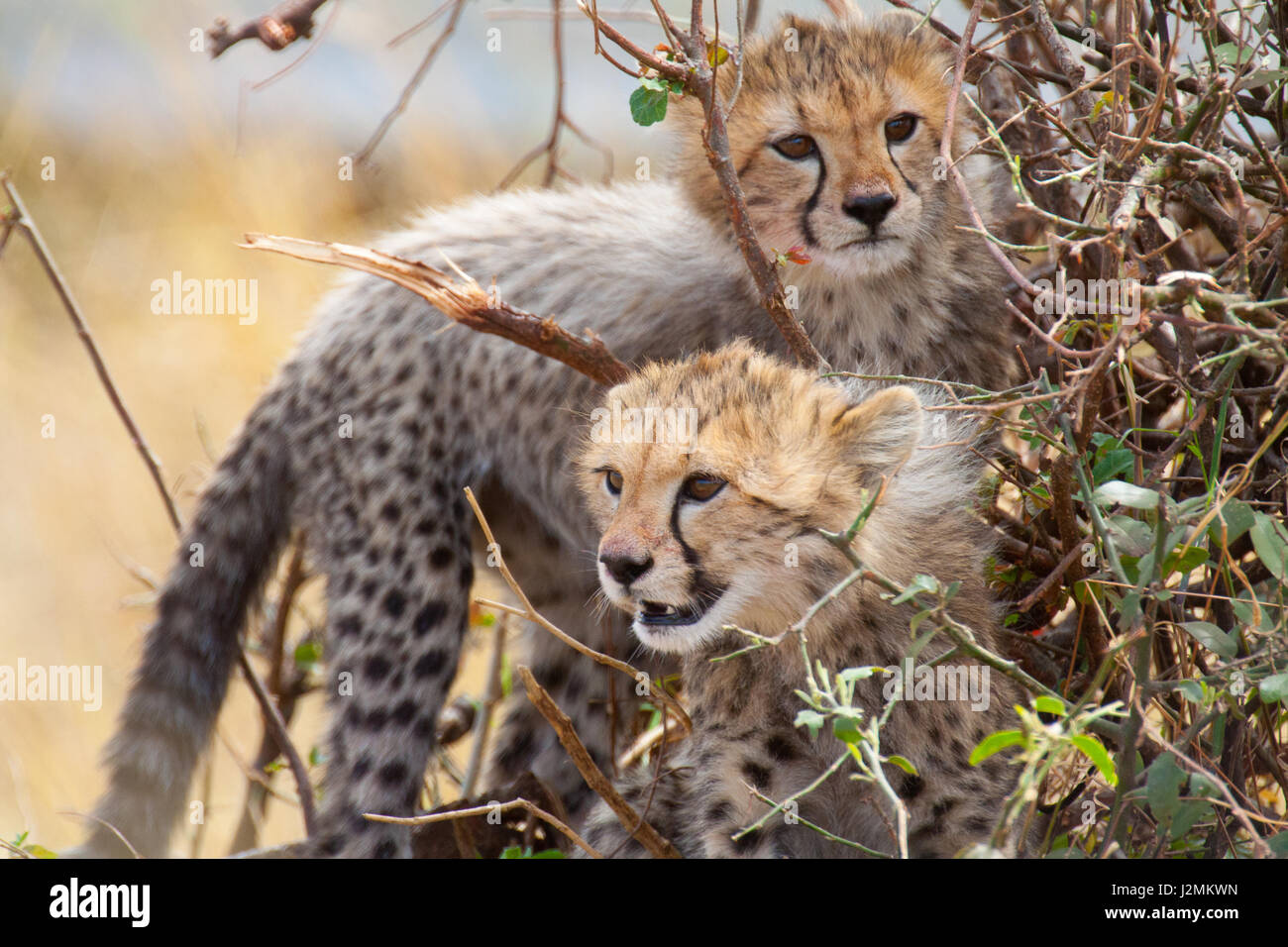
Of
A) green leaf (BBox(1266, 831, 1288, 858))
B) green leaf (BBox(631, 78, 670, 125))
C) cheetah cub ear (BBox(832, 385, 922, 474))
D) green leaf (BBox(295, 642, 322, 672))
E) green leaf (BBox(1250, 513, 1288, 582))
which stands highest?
green leaf (BBox(631, 78, 670, 125))

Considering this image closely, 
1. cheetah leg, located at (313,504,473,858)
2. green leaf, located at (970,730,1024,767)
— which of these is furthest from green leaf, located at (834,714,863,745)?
cheetah leg, located at (313,504,473,858)

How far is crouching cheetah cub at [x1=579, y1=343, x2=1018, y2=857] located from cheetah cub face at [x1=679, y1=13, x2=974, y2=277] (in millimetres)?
464

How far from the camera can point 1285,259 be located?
7.79 ft

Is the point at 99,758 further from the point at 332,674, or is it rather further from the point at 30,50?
the point at 30,50

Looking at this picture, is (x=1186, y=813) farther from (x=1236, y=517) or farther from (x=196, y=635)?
(x=196, y=635)

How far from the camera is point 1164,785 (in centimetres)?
189

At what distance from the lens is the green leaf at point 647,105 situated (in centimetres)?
249

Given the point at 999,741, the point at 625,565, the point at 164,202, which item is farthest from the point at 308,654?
the point at 164,202

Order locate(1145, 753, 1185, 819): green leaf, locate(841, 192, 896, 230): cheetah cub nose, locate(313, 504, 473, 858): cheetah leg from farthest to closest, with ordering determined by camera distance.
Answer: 1. locate(313, 504, 473, 858): cheetah leg
2. locate(841, 192, 896, 230): cheetah cub nose
3. locate(1145, 753, 1185, 819): green leaf

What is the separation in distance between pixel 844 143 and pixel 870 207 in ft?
0.48

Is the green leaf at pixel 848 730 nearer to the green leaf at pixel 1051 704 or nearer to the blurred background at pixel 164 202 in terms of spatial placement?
the green leaf at pixel 1051 704

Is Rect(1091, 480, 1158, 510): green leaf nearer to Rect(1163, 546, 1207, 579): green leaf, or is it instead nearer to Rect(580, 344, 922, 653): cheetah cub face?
Rect(1163, 546, 1207, 579): green leaf

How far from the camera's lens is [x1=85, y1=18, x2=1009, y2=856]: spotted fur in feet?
9.95

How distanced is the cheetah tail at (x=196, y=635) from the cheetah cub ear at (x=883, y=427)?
70.5 inches
